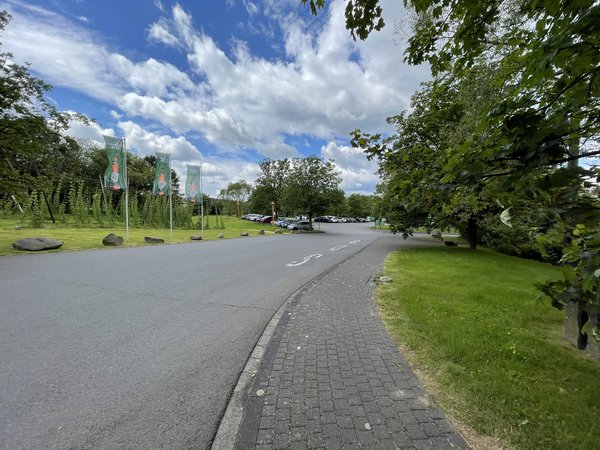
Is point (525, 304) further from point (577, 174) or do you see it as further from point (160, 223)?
point (160, 223)

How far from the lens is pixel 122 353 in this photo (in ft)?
12.2

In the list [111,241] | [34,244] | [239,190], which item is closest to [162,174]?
[111,241]

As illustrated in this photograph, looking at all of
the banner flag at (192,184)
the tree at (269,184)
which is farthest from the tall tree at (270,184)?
the banner flag at (192,184)

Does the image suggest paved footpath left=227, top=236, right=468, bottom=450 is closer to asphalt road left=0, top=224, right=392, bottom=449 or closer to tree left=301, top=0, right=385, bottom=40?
asphalt road left=0, top=224, right=392, bottom=449

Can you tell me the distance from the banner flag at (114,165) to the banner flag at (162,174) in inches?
105

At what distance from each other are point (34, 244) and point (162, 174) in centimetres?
1031

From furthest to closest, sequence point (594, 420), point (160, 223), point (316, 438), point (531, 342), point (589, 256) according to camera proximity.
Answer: point (160, 223)
point (531, 342)
point (594, 420)
point (316, 438)
point (589, 256)

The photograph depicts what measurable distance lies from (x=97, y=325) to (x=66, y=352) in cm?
94

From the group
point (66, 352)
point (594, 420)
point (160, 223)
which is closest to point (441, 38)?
point (594, 420)

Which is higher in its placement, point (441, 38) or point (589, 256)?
point (441, 38)

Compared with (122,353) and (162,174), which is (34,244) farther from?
(122,353)

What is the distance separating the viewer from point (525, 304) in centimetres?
590

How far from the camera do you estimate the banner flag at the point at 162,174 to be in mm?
21466

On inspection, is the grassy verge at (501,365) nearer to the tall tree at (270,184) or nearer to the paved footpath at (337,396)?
the paved footpath at (337,396)
